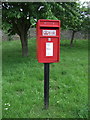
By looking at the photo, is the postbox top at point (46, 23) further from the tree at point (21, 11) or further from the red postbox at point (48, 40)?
the tree at point (21, 11)

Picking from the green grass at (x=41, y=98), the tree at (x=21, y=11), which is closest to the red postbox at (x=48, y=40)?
the green grass at (x=41, y=98)

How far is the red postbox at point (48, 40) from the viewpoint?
253 cm

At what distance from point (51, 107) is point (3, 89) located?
58.2 inches

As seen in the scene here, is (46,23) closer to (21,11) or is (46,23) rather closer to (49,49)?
(49,49)

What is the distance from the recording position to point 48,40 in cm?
261

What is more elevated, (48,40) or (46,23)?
(46,23)

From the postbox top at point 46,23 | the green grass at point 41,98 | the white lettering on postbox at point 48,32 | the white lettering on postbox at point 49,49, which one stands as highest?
the postbox top at point 46,23

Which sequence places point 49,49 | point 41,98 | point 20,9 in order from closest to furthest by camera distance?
point 49,49 < point 41,98 < point 20,9

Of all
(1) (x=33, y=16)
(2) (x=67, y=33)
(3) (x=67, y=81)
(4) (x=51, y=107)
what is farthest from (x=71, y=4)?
(2) (x=67, y=33)

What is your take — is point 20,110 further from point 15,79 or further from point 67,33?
point 67,33

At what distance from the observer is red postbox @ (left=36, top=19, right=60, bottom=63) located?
2525 millimetres

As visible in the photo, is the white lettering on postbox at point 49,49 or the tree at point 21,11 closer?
the white lettering on postbox at point 49,49

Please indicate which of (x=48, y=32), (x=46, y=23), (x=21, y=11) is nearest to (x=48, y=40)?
(x=48, y=32)

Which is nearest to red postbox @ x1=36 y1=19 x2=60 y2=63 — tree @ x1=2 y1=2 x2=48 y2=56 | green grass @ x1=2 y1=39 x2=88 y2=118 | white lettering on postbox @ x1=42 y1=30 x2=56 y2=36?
white lettering on postbox @ x1=42 y1=30 x2=56 y2=36
